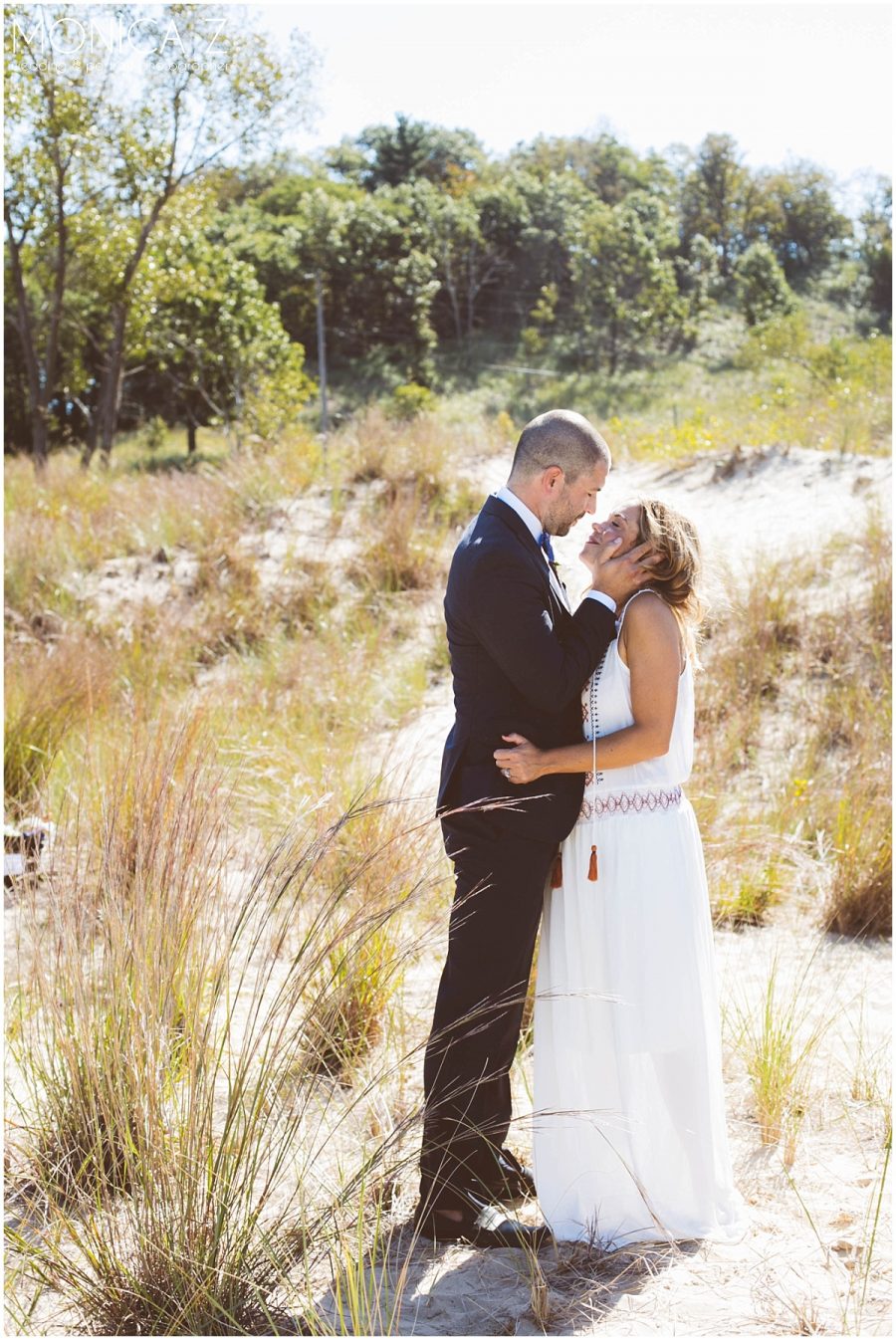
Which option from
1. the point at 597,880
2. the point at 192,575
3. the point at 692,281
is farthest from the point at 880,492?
the point at 692,281

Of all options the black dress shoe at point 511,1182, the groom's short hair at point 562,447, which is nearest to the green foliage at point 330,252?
the groom's short hair at point 562,447

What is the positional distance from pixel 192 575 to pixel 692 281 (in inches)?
1464

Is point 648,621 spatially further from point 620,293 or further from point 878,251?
point 878,251

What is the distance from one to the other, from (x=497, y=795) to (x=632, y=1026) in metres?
0.72

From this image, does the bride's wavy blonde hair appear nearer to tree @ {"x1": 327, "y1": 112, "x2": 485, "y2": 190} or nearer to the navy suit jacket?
the navy suit jacket

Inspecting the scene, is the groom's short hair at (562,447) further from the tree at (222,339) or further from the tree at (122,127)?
the tree at (222,339)

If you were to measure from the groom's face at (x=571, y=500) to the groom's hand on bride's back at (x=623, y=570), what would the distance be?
0.13 meters

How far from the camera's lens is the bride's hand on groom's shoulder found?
2783mm

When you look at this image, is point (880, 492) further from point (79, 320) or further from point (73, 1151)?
point (79, 320)

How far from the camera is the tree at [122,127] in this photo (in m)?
14.6

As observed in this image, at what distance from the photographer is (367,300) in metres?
34.5

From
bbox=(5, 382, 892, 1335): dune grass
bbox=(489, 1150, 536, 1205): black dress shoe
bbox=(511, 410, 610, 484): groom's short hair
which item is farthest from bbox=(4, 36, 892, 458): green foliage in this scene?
bbox=(489, 1150, 536, 1205): black dress shoe

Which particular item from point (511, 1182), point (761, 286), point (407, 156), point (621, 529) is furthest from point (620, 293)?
point (511, 1182)

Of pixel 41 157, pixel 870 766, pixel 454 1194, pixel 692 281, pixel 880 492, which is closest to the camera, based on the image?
pixel 454 1194
